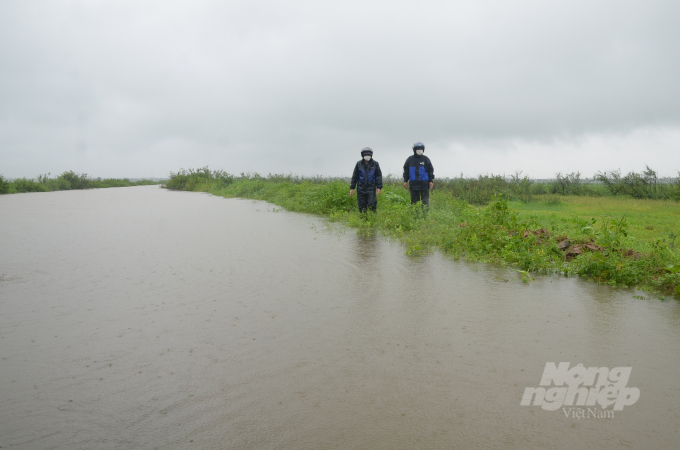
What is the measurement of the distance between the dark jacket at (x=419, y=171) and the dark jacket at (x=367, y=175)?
0.94m

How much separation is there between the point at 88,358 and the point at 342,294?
2.70m

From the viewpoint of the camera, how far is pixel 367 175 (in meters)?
12.0

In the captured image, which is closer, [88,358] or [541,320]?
[88,358]

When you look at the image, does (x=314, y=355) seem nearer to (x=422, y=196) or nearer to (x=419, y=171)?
(x=419, y=171)

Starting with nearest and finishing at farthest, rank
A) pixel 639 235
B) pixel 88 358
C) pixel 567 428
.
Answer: pixel 567 428, pixel 88 358, pixel 639 235

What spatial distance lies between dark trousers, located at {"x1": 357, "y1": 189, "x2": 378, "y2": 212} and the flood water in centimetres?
562

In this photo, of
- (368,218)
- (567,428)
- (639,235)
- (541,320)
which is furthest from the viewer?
(368,218)

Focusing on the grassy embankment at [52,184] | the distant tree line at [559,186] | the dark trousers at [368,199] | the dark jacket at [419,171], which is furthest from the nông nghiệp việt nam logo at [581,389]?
the grassy embankment at [52,184]

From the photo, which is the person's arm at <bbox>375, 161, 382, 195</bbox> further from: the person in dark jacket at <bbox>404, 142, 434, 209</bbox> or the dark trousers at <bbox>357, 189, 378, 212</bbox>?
the person in dark jacket at <bbox>404, 142, 434, 209</bbox>

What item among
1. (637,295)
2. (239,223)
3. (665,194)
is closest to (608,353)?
(637,295)

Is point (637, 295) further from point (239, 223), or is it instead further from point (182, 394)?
point (239, 223)

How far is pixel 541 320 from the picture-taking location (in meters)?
4.37

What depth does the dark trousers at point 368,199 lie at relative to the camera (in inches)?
486

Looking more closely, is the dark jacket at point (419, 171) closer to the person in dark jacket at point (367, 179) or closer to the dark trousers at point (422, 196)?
the dark trousers at point (422, 196)
